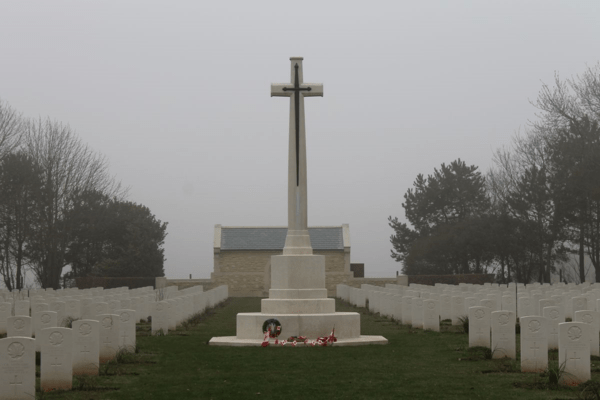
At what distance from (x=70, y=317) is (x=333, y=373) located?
913cm

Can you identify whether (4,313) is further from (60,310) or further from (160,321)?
(160,321)

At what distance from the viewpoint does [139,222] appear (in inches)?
1988

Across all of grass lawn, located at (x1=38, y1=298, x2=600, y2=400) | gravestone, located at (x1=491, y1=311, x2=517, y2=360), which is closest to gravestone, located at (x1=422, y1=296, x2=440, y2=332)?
grass lawn, located at (x1=38, y1=298, x2=600, y2=400)

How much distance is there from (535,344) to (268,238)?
3948 centimetres

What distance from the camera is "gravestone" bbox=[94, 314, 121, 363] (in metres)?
12.9

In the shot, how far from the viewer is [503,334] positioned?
12.5 m

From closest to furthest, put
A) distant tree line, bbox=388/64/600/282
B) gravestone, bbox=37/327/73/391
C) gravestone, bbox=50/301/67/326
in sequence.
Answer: gravestone, bbox=37/327/73/391 < gravestone, bbox=50/301/67/326 < distant tree line, bbox=388/64/600/282

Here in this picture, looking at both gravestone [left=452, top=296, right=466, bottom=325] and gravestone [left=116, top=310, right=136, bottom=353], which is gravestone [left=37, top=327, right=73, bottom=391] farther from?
gravestone [left=452, top=296, right=466, bottom=325]

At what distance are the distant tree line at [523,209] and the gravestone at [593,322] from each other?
82.3 feet

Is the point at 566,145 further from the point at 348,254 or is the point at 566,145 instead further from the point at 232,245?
the point at 232,245

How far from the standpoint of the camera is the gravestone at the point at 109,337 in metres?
12.9

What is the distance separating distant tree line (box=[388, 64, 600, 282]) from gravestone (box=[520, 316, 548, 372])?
2751 cm

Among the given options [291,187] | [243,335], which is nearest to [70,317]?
[243,335]

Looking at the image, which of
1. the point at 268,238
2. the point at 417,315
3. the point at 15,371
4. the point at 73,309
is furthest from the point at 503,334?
the point at 268,238
